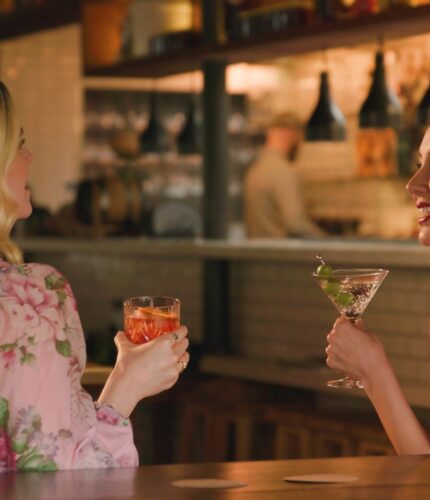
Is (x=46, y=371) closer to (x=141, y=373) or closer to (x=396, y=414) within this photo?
(x=141, y=373)

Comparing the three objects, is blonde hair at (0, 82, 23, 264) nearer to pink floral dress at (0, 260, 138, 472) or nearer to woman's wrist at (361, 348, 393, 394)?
pink floral dress at (0, 260, 138, 472)

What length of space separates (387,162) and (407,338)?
149 inches

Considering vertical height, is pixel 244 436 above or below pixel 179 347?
below

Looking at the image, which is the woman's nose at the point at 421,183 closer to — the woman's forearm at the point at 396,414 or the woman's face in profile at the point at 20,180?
the woman's forearm at the point at 396,414

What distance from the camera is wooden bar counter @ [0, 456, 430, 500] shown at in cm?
204

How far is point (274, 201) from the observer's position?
859cm

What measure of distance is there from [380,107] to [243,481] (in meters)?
3.83

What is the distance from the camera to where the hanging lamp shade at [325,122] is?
6.04 meters

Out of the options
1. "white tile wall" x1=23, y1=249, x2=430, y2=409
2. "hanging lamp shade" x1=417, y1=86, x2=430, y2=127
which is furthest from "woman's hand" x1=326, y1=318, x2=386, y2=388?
"hanging lamp shade" x1=417, y1=86, x2=430, y2=127

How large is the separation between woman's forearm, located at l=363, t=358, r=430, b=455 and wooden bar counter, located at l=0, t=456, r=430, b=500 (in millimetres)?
188

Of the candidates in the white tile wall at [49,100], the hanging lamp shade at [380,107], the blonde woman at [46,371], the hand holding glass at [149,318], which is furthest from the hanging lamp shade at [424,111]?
the white tile wall at [49,100]

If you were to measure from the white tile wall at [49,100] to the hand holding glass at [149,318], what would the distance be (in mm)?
7730

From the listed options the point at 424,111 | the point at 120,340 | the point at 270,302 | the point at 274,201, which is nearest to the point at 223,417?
the point at 270,302

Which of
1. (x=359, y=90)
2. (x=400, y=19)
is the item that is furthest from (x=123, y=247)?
(x=359, y=90)
